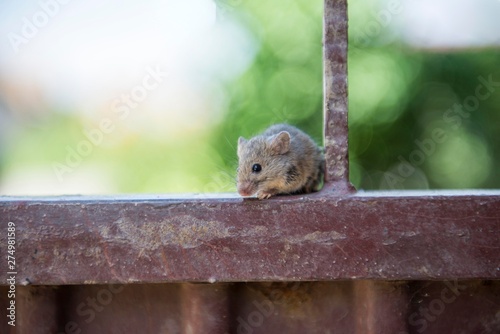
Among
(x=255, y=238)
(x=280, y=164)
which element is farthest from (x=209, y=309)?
(x=280, y=164)

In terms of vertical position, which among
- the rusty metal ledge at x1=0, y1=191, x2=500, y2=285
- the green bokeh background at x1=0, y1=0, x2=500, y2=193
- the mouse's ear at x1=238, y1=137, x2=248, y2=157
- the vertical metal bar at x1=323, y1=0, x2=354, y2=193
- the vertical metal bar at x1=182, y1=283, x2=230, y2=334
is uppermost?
the vertical metal bar at x1=323, y1=0, x2=354, y2=193

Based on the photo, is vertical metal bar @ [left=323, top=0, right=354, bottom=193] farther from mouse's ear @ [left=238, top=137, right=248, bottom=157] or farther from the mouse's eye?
mouse's ear @ [left=238, top=137, right=248, bottom=157]

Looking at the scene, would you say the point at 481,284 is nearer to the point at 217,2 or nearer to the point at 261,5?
the point at 217,2

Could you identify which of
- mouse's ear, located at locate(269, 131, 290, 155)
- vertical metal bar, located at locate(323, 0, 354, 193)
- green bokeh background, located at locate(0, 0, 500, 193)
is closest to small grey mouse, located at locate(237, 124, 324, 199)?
A: mouse's ear, located at locate(269, 131, 290, 155)

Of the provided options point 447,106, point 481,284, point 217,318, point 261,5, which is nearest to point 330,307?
point 217,318

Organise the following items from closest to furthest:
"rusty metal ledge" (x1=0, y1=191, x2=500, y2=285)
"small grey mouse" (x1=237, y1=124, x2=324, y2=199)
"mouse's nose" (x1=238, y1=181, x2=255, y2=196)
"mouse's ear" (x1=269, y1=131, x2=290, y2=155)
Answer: "rusty metal ledge" (x1=0, y1=191, x2=500, y2=285), "mouse's nose" (x1=238, y1=181, x2=255, y2=196), "small grey mouse" (x1=237, y1=124, x2=324, y2=199), "mouse's ear" (x1=269, y1=131, x2=290, y2=155)

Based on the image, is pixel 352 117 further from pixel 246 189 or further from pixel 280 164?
pixel 246 189
